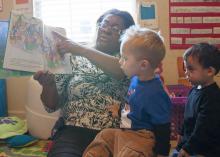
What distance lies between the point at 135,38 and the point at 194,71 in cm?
34

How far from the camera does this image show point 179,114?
2061mm

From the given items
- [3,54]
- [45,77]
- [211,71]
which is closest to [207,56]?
[211,71]

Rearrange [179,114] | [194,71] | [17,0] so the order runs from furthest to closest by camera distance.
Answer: [17,0]
[179,114]
[194,71]

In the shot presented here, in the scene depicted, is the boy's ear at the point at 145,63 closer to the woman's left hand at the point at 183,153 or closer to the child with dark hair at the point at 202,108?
the child with dark hair at the point at 202,108

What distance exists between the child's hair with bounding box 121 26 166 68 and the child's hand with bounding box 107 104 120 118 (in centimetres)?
31

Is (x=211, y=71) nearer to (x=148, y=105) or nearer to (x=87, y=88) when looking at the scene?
(x=148, y=105)

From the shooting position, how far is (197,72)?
149 cm

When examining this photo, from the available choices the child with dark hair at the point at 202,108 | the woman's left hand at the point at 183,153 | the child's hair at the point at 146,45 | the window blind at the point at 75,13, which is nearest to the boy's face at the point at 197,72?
the child with dark hair at the point at 202,108

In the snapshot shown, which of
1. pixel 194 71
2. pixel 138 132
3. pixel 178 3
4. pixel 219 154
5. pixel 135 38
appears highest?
pixel 178 3

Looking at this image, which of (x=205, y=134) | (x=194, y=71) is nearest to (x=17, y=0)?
(x=194, y=71)

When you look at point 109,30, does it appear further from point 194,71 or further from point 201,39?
point 201,39

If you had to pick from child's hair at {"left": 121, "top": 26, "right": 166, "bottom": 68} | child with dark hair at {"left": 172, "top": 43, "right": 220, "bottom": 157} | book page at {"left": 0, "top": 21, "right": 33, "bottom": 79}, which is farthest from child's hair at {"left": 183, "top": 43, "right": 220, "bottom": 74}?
book page at {"left": 0, "top": 21, "right": 33, "bottom": 79}

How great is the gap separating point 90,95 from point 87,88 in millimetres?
37

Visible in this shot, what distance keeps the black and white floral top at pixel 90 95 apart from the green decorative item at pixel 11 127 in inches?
27.3
